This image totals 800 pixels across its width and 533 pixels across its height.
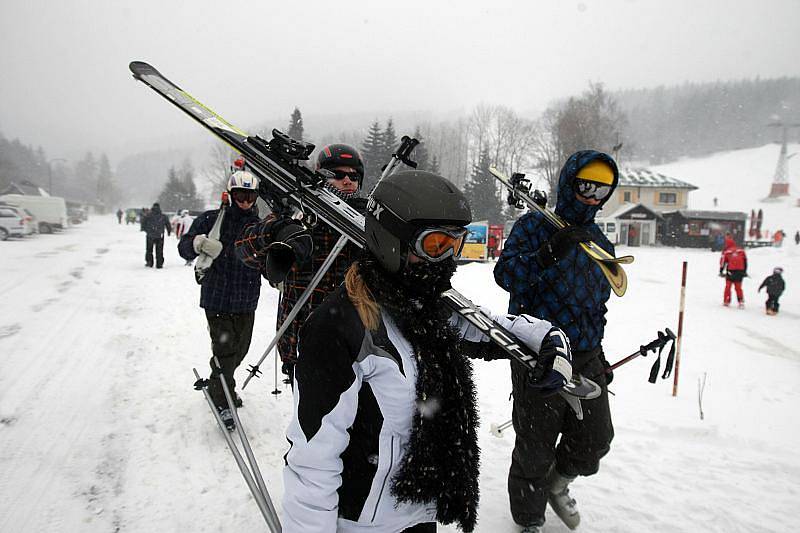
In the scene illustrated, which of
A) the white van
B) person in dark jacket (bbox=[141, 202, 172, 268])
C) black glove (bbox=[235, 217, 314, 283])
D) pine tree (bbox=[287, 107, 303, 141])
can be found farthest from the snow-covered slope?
the white van

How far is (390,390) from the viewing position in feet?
4.83

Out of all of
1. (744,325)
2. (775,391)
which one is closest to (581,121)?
(744,325)

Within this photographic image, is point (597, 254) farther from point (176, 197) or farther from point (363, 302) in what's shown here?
point (176, 197)

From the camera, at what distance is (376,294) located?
156 centimetres

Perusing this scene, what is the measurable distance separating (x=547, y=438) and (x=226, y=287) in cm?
298

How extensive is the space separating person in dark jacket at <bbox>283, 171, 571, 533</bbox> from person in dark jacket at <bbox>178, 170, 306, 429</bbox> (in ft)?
9.25

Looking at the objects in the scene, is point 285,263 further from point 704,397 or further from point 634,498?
point 704,397

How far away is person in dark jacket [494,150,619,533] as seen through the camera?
2.70m

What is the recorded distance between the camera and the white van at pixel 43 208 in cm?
2873

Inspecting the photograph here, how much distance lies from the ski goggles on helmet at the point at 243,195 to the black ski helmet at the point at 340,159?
0.97 metres

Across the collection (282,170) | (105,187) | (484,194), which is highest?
(105,187)

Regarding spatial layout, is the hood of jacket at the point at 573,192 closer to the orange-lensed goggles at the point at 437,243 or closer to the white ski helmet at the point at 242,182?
the orange-lensed goggles at the point at 437,243

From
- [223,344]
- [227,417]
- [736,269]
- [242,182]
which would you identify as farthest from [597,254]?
[736,269]

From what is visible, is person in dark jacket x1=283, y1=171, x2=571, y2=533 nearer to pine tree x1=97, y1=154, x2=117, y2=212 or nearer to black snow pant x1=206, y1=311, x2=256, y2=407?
black snow pant x1=206, y1=311, x2=256, y2=407
